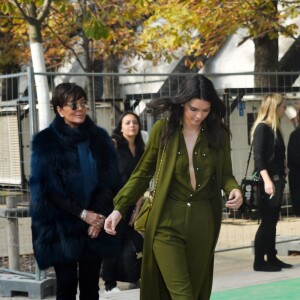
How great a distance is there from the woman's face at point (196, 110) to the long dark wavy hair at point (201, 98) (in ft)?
0.08

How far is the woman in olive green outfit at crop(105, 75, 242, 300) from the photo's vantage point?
605 centimetres

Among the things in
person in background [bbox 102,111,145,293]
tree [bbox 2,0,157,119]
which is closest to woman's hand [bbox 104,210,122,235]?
person in background [bbox 102,111,145,293]

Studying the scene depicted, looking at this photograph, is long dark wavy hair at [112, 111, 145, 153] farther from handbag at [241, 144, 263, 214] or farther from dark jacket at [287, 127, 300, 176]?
dark jacket at [287, 127, 300, 176]

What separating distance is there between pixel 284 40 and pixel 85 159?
71.0 feet

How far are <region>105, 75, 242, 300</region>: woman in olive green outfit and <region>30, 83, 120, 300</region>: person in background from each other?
58 centimetres

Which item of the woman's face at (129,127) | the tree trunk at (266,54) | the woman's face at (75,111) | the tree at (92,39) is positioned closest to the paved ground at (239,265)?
the woman's face at (129,127)

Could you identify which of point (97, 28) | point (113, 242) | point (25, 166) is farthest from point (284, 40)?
point (113, 242)

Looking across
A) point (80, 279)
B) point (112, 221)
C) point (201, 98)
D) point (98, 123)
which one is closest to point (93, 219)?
point (80, 279)

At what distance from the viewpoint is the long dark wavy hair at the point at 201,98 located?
6.05 metres

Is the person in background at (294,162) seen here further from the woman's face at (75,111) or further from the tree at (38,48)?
the woman's face at (75,111)

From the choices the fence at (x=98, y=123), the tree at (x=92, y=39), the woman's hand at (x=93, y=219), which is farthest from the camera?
the tree at (x=92, y=39)

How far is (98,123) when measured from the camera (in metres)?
12.8

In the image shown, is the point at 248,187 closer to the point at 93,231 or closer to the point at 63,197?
the point at 93,231

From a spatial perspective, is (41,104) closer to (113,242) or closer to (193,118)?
(113,242)
